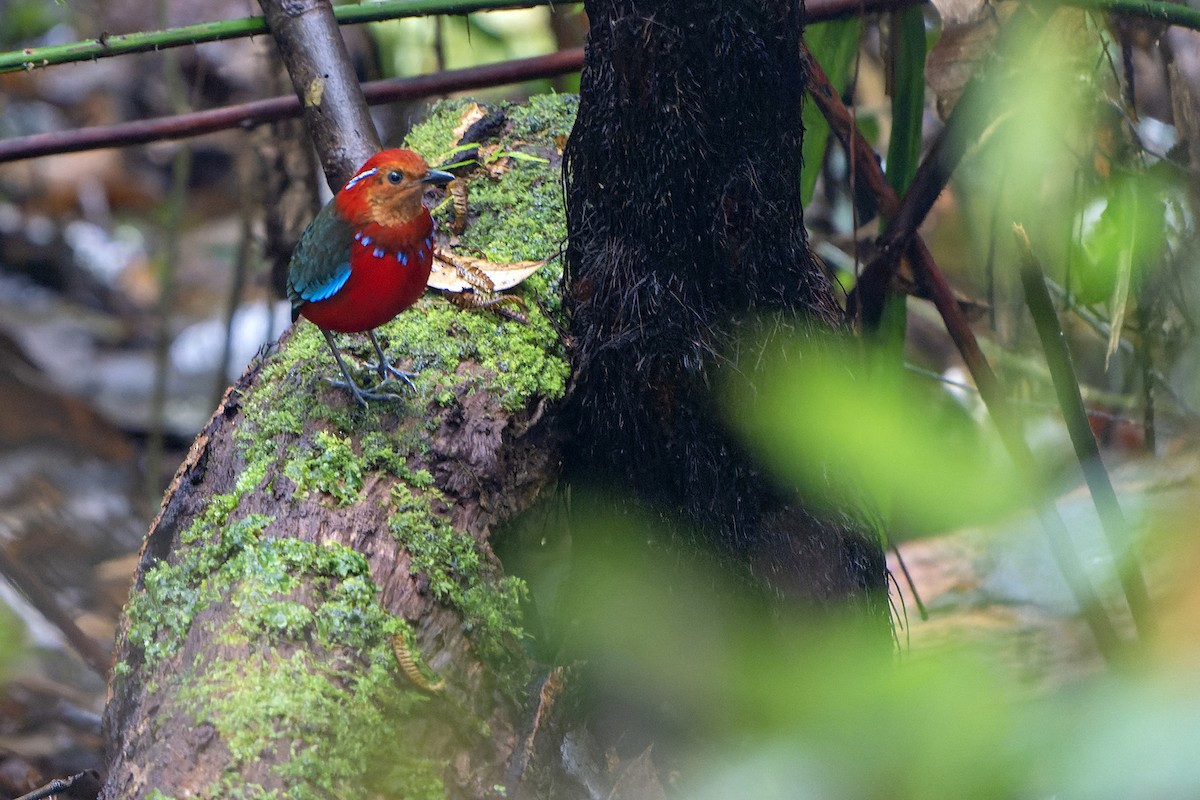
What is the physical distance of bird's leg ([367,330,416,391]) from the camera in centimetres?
226

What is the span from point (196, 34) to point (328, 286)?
0.94 meters

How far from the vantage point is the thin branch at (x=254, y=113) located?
282 cm

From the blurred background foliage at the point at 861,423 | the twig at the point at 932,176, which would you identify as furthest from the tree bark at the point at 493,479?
the twig at the point at 932,176

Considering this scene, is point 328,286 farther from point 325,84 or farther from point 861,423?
point 861,423

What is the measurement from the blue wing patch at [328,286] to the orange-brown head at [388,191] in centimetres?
12

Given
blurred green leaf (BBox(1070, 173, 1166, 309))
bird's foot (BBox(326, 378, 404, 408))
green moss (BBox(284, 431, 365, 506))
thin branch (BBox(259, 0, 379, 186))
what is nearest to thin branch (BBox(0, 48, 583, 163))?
thin branch (BBox(259, 0, 379, 186))

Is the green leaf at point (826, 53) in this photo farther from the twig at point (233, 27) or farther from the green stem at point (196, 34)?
the green stem at point (196, 34)

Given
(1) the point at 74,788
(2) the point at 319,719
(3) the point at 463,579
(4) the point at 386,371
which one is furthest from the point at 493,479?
(1) the point at 74,788

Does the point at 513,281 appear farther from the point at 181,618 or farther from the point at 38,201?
the point at 38,201

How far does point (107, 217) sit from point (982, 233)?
6.17m

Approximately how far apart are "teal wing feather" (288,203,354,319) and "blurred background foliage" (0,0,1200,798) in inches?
32.0

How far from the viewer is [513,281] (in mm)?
2477

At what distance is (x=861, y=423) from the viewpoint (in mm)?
635

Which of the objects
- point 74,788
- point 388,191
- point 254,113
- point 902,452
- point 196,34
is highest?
point 196,34
